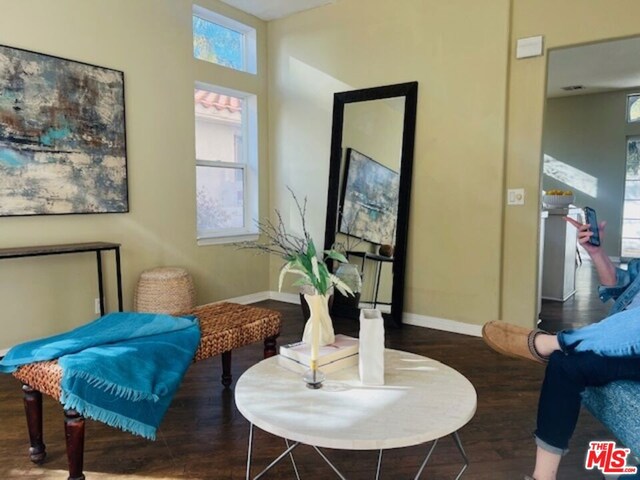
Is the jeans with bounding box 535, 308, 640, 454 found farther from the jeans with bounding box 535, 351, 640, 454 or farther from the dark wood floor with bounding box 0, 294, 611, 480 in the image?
the dark wood floor with bounding box 0, 294, 611, 480

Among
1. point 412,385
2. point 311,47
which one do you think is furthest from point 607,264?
point 311,47

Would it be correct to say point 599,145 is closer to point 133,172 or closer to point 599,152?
point 599,152

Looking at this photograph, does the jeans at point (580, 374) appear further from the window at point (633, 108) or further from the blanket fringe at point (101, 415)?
the window at point (633, 108)

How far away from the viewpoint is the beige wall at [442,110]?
11.5ft

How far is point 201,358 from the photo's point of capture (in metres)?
2.11

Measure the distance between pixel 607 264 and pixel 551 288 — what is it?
3072 mm

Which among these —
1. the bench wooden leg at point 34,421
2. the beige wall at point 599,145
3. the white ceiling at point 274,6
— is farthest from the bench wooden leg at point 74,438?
the beige wall at point 599,145

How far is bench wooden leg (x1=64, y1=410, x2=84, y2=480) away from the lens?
1633mm

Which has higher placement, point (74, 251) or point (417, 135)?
point (417, 135)

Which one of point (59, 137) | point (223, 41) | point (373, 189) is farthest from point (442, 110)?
point (59, 137)

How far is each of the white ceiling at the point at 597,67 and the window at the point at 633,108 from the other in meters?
0.38

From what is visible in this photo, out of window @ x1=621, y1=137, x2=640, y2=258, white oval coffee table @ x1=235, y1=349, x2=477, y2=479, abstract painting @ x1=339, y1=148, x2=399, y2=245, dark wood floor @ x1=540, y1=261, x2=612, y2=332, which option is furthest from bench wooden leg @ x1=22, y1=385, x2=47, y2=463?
window @ x1=621, y1=137, x2=640, y2=258

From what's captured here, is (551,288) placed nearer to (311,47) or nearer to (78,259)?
(311,47)

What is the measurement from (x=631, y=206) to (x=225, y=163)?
23.8ft
